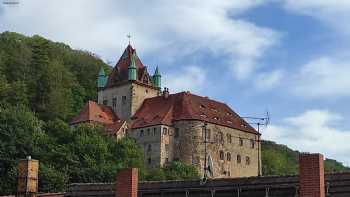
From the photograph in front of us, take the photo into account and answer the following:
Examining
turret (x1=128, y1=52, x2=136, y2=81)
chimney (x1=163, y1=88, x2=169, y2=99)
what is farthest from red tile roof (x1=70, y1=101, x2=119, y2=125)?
chimney (x1=163, y1=88, x2=169, y2=99)

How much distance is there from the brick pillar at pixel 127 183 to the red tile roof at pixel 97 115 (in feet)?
272

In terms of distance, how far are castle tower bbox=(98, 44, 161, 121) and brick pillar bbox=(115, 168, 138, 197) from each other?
278ft

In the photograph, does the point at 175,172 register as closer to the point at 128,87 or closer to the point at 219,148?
the point at 219,148

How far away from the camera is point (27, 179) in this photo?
24.2m

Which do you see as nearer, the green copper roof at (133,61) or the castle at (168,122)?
the castle at (168,122)

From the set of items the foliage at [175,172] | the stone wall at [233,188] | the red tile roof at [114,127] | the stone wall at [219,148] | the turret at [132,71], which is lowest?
the stone wall at [233,188]

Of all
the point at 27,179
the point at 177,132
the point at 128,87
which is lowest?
the point at 27,179

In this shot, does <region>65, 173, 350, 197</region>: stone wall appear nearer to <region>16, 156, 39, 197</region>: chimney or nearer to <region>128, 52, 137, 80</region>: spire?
<region>16, 156, 39, 197</region>: chimney

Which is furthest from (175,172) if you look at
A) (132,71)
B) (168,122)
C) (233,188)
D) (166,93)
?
(233,188)

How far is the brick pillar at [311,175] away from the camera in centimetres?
1944

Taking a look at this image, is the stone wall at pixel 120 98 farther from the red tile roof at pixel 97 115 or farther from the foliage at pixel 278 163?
the foliage at pixel 278 163

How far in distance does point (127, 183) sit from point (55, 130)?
72766 millimetres

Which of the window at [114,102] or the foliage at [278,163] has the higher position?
the window at [114,102]

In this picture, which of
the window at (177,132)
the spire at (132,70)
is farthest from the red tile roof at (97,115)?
the window at (177,132)
